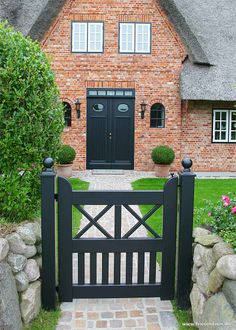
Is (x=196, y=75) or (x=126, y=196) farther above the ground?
(x=196, y=75)

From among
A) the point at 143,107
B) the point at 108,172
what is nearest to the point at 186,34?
the point at 143,107

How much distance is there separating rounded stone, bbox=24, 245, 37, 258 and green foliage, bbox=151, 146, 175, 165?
9787mm

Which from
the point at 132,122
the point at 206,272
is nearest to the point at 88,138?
the point at 132,122

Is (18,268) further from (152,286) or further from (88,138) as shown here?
(88,138)

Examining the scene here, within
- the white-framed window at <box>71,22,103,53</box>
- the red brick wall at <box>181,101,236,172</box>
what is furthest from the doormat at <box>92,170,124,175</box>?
the white-framed window at <box>71,22,103,53</box>

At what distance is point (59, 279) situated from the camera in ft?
13.6

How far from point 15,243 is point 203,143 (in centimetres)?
A: 1188

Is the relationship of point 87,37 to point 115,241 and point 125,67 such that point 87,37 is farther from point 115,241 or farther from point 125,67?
point 115,241

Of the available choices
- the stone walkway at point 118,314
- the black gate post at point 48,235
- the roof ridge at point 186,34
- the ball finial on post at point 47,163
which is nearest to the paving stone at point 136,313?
the stone walkway at point 118,314

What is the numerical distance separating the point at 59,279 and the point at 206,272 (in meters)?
1.55

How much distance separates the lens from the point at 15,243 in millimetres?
3645

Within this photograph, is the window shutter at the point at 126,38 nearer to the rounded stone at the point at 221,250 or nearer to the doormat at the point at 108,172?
the doormat at the point at 108,172

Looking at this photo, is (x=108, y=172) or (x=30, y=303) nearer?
(x=30, y=303)

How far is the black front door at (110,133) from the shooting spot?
14352 millimetres
